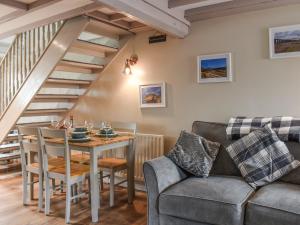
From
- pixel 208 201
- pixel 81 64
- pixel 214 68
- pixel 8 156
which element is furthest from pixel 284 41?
pixel 8 156

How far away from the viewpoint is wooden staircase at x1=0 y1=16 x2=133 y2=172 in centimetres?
324

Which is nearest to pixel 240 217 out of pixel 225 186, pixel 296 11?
pixel 225 186

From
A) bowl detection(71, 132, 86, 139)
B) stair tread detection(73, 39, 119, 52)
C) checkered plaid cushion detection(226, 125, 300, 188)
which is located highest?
stair tread detection(73, 39, 119, 52)

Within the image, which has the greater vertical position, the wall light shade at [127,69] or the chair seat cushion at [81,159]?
the wall light shade at [127,69]

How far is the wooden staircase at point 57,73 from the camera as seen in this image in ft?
10.6

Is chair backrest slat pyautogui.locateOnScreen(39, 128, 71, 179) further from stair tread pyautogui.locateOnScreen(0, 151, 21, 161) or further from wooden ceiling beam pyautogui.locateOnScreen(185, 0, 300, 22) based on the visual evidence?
stair tread pyautogui.locateOnScreen(0, 151, 21, 161)

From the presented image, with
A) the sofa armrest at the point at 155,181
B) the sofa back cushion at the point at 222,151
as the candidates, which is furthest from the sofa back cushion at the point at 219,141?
the sofa armrest at the point at 155,181

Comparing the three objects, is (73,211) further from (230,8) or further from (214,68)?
(230,8)

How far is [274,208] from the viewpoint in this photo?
1.84 metres

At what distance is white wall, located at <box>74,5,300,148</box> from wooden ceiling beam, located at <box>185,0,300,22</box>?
6cm

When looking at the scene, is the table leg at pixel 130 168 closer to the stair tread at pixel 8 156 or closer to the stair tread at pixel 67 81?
the stair tread at pixel 67 81

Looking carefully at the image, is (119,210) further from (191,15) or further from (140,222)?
(191,15)

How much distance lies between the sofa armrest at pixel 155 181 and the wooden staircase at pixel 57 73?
1.71 m

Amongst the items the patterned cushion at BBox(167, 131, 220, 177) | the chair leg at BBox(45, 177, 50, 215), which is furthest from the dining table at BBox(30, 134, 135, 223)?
the patterned cushion at BBox(167, 131, 220, 177)
